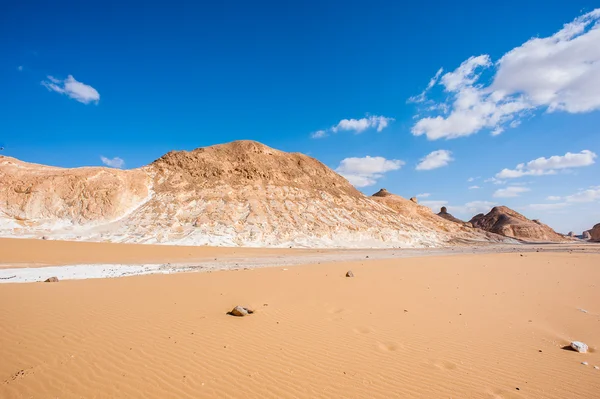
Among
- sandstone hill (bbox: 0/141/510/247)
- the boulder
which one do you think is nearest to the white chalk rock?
the boulder

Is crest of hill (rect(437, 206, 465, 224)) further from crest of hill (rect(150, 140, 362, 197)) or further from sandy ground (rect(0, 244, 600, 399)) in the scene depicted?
sandy ground (rect(0, 244, 600, 399))

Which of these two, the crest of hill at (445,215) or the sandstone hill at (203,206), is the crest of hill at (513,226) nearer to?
the crest of hill at (445,215)

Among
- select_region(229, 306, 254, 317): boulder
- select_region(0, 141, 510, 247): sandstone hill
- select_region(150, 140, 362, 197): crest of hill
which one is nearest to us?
select_region(229, 306, 254, 317): boulder

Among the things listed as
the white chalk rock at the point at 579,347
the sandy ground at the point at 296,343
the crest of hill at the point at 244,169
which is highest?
the crest of hill at the point at 244,169

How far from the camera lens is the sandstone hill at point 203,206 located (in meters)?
Result: 40.9

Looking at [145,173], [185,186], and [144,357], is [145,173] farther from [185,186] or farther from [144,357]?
[144,357]

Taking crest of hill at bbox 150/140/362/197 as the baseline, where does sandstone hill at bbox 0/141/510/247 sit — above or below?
below

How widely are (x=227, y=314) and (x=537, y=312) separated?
9019 millimetres

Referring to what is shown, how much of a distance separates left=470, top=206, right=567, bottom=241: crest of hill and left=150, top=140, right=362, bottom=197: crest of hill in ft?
229

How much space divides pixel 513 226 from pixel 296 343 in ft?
398

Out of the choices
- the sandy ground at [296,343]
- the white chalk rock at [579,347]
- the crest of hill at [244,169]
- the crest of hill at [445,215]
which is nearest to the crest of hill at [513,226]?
the crest of hill at [445,215]

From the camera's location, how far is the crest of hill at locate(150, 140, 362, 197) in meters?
54.6

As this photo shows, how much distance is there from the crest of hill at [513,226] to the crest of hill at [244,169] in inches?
2752

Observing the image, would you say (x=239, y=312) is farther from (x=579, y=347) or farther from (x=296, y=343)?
(x=579, y=347)
